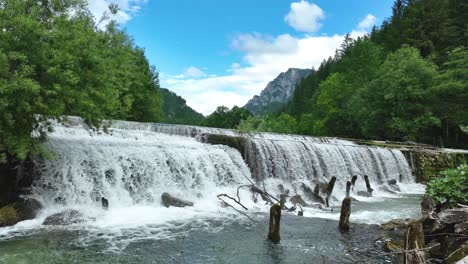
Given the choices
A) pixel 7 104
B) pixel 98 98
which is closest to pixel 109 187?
pixel 98 98

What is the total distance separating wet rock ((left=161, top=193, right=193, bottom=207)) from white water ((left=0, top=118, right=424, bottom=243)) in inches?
11.0

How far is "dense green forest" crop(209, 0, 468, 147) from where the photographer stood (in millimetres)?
35344

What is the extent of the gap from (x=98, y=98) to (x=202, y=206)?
5.35 metres

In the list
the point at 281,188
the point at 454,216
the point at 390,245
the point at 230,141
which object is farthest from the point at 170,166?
the point at 454,216

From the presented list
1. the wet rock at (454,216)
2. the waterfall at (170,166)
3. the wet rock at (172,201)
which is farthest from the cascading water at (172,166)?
the wet rock at (454,216)

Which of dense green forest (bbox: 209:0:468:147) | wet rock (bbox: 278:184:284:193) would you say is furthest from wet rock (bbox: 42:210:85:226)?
dense green forest (bbox: 209:0:468:147)

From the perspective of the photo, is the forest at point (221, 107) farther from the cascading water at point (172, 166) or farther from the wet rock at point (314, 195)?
the wet rock at point (314, 195)

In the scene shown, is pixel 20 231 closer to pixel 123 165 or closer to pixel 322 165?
pixel 123 165

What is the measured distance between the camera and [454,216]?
275 inches

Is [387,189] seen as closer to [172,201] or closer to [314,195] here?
[314,195]

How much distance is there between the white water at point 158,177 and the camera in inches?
464

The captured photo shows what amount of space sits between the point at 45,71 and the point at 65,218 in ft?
14.1

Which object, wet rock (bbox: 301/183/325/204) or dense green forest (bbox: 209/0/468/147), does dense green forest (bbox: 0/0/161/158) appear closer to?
wet rock (bbox: 301/183/325/204)

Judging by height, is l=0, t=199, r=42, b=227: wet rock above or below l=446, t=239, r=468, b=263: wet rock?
below
